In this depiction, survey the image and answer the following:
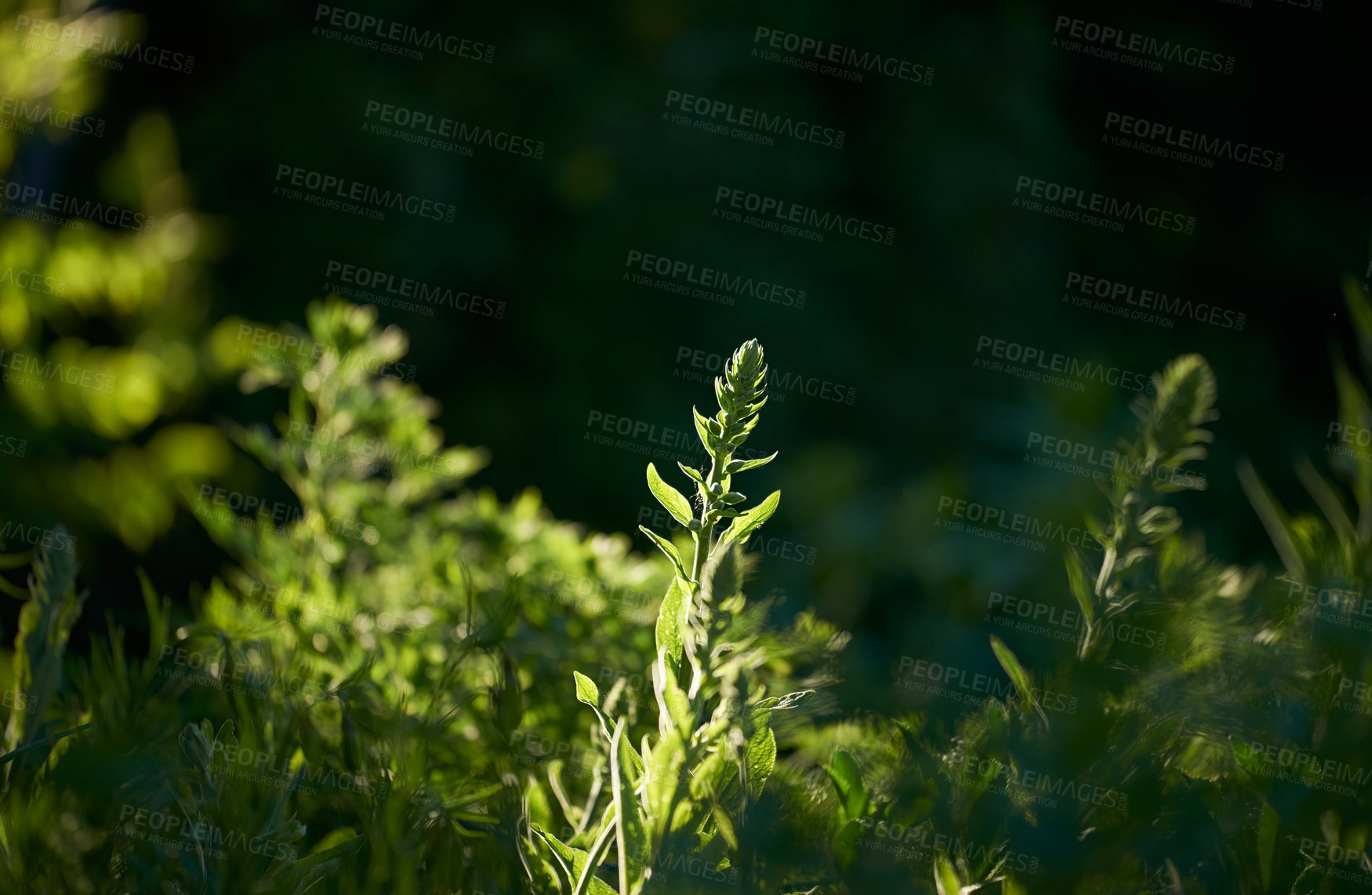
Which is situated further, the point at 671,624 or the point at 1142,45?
the point at 1142,45

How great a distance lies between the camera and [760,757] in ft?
1.50

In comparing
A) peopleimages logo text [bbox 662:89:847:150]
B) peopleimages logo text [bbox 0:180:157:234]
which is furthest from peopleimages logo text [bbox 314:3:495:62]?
peopleimages logo text [bbox 0:180:157:234]

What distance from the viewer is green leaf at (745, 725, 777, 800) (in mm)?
453

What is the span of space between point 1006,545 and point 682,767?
149cm

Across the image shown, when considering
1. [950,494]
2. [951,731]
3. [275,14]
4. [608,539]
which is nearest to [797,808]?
[951,731]

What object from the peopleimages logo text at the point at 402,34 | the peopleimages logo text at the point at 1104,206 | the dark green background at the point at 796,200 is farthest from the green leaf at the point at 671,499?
the peopleimages logo text at the point at 402,34

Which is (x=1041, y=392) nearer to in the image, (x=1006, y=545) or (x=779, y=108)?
(x=1006, y=545)

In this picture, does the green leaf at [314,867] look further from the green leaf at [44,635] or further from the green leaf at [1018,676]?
the green leaf at [1018,676]

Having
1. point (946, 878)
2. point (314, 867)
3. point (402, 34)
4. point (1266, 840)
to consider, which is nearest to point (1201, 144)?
point (402, 34)

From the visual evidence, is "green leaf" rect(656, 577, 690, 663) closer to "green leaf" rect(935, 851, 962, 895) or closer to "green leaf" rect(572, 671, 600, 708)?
"green leaf" rect(572, 671, 600, 708)

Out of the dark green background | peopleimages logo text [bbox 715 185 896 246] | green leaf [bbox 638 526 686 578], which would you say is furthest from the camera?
peopleimages logo text [bbox 715 185 896 246]

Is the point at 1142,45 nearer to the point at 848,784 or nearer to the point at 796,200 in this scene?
the point at 796,200

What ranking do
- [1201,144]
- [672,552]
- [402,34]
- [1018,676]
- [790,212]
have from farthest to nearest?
1. [402,34]
2. [790,212]
3. [1201,144]
4. [1018,676]
5. [672,552]

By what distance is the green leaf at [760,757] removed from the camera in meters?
0.45
